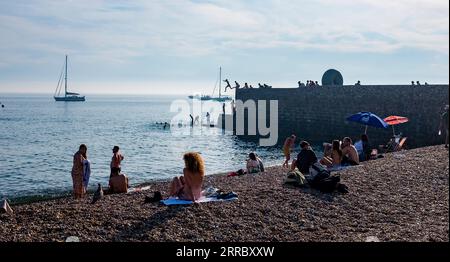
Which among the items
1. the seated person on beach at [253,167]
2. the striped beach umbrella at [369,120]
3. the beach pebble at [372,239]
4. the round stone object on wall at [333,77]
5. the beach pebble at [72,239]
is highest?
the round stone object on wall at [333,77]

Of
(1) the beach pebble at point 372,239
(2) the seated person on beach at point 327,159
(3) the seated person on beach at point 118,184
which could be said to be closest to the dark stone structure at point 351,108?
(2) the seated person on beach at point 327,159

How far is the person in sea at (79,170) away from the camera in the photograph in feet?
47.0

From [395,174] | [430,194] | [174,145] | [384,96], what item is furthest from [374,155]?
[174,145]

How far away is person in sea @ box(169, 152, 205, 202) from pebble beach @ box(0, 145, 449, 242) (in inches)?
16.5

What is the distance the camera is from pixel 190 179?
1093 centimetres

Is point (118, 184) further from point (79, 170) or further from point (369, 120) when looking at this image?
point (369, 120)

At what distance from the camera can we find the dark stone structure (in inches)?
1369

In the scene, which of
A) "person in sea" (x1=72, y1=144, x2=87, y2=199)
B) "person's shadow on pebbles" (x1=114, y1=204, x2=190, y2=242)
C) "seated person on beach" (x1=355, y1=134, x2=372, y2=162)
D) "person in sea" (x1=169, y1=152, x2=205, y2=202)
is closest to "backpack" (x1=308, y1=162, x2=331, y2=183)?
"person in sea" (x1=169, y1=152, x2=205, y2=202)

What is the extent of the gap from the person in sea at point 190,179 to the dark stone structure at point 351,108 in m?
24.1

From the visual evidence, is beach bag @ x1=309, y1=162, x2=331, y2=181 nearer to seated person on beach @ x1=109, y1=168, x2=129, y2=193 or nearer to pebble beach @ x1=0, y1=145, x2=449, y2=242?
pebble beach @ x1=0, y1=145, x2=449, y2=242

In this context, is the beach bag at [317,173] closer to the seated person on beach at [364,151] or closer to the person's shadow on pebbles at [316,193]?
the person's shadow on pebbles at [316,193]

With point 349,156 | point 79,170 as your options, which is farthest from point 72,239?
point 349,156
